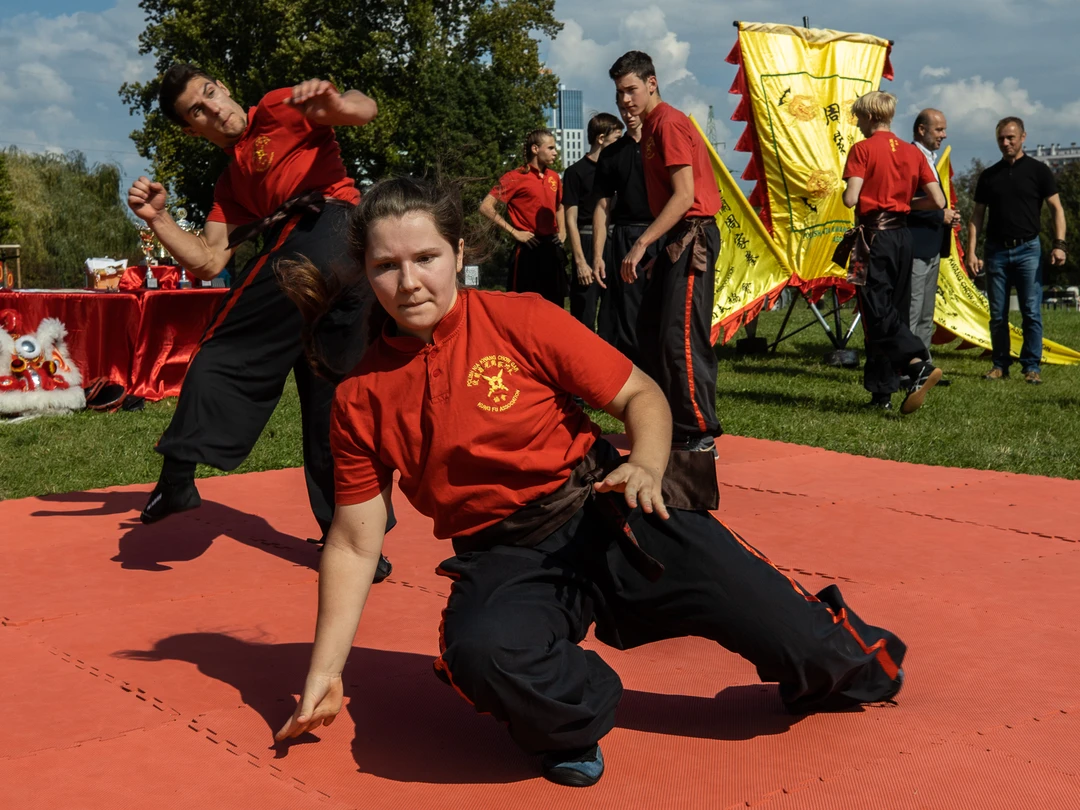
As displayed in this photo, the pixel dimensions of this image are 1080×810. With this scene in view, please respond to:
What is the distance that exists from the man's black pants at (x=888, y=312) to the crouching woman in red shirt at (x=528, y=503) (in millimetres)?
5431

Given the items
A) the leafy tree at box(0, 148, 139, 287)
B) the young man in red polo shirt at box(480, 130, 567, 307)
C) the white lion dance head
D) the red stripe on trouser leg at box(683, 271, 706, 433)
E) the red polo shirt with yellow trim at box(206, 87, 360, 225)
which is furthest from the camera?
the leafy tree at box(0, 148, 139, 287)

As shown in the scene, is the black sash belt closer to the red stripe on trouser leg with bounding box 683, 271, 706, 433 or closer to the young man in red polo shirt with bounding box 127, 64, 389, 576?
the young man in red polo shirt with bounding box 127, 64, 389, 576

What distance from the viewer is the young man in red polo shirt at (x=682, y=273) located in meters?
5.98

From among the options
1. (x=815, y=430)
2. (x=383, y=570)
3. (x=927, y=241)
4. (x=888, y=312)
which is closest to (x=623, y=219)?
(x=815, y=430)

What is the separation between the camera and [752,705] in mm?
2828

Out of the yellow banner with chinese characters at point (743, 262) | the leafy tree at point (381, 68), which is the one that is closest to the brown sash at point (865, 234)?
the yellow banner with chinese characters at point (743, 262)

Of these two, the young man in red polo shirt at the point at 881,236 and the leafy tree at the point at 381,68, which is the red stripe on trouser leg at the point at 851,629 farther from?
the leafy tree at the point at 381,68

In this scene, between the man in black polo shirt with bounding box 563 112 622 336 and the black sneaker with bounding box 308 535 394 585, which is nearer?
the black sneaker with bounding box 308 535 394 585

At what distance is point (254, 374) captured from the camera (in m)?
4.36

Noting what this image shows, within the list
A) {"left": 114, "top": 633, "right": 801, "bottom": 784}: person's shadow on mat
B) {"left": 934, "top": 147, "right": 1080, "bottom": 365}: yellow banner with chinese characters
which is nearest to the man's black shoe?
{"left": 114, "top": 633, "right": 801, "bottom": 784}: person's shadow on mat

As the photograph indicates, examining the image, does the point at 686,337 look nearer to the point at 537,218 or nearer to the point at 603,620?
the point at 603,620

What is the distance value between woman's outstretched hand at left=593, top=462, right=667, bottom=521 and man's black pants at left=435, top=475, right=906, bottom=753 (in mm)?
160

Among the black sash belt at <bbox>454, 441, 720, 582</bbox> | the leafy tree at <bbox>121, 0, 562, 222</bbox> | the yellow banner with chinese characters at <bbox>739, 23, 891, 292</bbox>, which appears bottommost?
the black sash belt at <bbox>454, 441, 720, 582</bbox>

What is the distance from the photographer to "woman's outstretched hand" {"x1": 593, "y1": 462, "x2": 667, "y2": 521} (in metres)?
2.26
